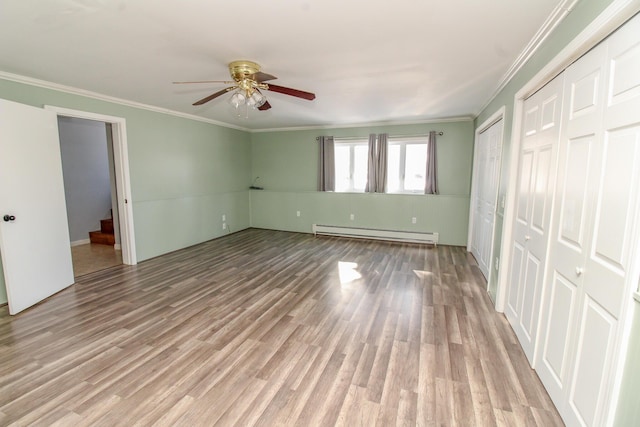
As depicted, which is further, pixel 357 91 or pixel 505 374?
pixel 357 91

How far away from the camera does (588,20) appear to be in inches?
58.8

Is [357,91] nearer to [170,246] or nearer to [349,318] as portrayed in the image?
[349,318]

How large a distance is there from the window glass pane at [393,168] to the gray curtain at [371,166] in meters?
0.29

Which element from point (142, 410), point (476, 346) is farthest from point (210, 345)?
point (476, 346)

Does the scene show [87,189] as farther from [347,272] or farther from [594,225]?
[594,225]

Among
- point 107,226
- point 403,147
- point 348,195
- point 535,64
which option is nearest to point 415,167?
point 403,147

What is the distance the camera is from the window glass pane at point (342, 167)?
6203 millimetres

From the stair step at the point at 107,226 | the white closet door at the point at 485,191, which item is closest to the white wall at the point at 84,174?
the stair step at the point at 107,226

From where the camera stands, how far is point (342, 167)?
627 cm

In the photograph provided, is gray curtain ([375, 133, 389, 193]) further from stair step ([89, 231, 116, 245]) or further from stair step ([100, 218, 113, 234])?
stair step ([100, 218, 113, 234])

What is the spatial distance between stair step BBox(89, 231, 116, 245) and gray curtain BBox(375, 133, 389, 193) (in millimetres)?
5306

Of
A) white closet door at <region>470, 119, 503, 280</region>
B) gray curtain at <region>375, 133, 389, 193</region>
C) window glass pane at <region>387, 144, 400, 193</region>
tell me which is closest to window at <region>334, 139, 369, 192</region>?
gray curtain at <region>375, 133, 389, 193</region>

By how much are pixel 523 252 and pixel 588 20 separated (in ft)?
5.47

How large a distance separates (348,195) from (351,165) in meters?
0.71
